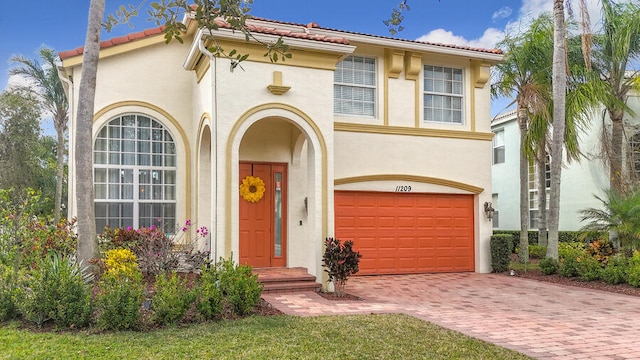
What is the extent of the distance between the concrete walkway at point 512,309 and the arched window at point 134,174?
406 centimetres

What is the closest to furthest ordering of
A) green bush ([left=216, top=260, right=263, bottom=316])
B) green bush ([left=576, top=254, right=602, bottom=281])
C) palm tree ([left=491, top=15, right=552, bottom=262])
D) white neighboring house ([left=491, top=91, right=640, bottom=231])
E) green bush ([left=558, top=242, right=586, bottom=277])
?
green bush ([left=216, top=260, right=263, bottom=316]) → green bush ([left=576, top=254, right=602, bottom=281]) → green bush ([left=558, top=242, right=586, bottom=277]) → palm tree ([left=491, top=15, right=552, bottom=262]) → white neighboring house ([left=491, top=91, right=640, bottom=231])

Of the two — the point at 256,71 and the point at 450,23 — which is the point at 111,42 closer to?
the point at 256,71

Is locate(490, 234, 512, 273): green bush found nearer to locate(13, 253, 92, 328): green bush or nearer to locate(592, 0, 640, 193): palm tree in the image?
locate(592, 0, 640, 193): palm tree

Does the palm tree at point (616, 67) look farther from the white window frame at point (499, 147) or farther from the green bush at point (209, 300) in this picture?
the green bush at point (209, 300)

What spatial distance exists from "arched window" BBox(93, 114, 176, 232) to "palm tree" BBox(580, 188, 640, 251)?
10418 mm

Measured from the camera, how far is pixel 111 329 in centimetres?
707

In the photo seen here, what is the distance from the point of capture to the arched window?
12203mm

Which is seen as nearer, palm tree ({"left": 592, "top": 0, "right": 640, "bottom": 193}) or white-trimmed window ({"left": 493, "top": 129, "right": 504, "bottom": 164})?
palm tree ({"left": 592, "top": 0, "right": 640, "bottom": 193})

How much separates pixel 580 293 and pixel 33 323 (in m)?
10.2

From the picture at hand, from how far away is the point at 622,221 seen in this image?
12.7 metres

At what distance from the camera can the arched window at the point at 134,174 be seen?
12.2 m

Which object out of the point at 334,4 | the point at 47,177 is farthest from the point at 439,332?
the point at 47,177

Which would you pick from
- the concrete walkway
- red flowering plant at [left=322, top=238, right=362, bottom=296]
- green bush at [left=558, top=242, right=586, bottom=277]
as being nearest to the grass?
the concrete walkway

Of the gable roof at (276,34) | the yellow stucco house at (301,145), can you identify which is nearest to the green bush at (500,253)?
the yellow stucco house at (301,145)
